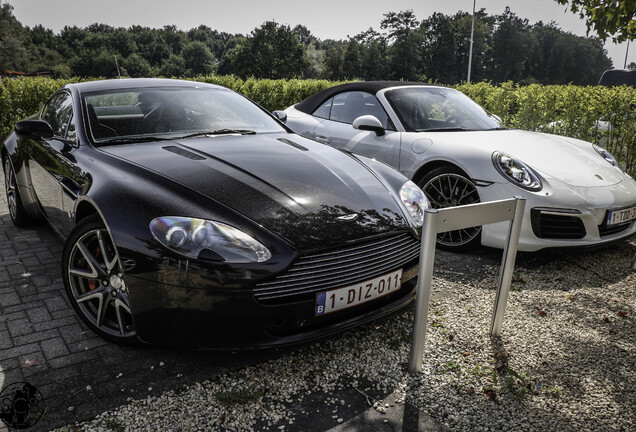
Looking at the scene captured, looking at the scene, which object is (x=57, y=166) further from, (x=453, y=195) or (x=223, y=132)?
(x=453, y=195)

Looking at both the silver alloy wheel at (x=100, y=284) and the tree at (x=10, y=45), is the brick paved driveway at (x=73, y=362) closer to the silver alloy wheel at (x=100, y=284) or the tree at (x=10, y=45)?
the silver alloy wheel at (x=100, y=284)

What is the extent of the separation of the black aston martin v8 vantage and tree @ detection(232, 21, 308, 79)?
74813 millimetres

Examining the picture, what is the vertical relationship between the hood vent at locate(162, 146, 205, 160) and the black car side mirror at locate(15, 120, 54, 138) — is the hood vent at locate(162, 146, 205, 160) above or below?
below

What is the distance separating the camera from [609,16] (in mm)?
3297

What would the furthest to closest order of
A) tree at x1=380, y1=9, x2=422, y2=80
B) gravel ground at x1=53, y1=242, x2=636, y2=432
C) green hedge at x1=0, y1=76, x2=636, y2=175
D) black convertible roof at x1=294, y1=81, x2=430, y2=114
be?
tree at x1=380, y1=9, x2=422, y2=80 → green hedge at x1=0, y1=76, x2=636, y2=175 → black convertible roof at x1=294, y1=81, x2=430, y2=114 → gravel ground at x1=53, y1=242, x2=636, y2=432

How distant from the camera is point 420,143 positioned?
4426 millimetres

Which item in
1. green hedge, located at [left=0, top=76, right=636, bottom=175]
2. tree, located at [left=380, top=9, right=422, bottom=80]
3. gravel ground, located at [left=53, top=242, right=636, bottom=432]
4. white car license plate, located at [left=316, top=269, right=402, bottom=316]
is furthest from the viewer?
tree, located at [left=380, top=9, right=422, bottom=80]

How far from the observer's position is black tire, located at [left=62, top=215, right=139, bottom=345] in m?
2.50

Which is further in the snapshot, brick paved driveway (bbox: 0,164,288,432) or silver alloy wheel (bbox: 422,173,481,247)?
silver alloy wheel (bbox: 422,173,481,247)

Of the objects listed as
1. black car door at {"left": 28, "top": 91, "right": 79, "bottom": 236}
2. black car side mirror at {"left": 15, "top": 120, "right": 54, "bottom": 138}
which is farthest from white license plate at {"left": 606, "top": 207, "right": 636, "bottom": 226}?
black car side mirror at {"left": 15, "top": 120, "right": 54, "bottom": 138}

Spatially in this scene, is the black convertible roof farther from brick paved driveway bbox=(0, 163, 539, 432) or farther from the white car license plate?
brick paved driveway bbox=(0, 163, 539, 432)

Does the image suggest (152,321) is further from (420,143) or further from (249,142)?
(420,143)

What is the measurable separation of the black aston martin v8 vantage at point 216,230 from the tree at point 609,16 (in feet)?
6.36

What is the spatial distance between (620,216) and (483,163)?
47.6 inches
